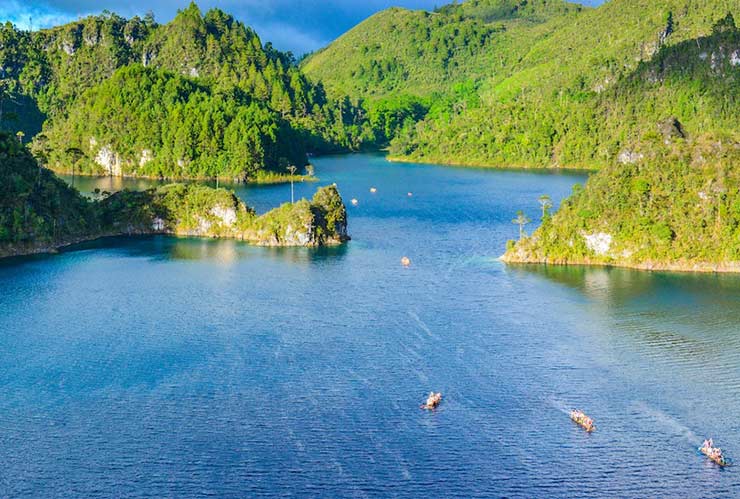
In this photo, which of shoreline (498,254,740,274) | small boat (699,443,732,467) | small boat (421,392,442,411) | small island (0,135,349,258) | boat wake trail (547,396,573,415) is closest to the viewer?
small boat (699,443,732,467)

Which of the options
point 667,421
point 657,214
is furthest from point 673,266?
point 667,421

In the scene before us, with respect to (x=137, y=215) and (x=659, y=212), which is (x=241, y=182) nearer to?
(x=137, y=215)

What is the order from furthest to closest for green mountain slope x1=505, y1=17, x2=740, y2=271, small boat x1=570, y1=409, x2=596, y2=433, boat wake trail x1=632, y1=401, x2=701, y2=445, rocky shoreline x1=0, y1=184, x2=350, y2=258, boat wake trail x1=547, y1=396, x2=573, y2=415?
1. rocky shoreline x1=0, y1=184, x2=350, y2=258
2. green mountain slope x1=505, y1=17, x2=740, y2=271
3. boat wake trail x1=547, y1=396, x2=573, y2=415
4. small boat x1=570, y1=409, x2=596, y2=433
5. boat wake trail x1=632, y1=401, x2=701, y2=445

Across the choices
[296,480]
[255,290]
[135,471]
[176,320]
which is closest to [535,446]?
[296,480]

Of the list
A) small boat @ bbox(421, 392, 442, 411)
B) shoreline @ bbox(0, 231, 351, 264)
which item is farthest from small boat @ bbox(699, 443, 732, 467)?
shoreline @ bbox(0, 231, 351, 264)

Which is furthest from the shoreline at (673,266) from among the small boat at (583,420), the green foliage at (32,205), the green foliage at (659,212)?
the green foliage at (32,205)

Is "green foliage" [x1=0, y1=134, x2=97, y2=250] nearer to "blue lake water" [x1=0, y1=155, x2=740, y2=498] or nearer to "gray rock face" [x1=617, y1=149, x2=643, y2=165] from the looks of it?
"blue lake water" [x1=0, y1=155, x2=740, y2=498]
